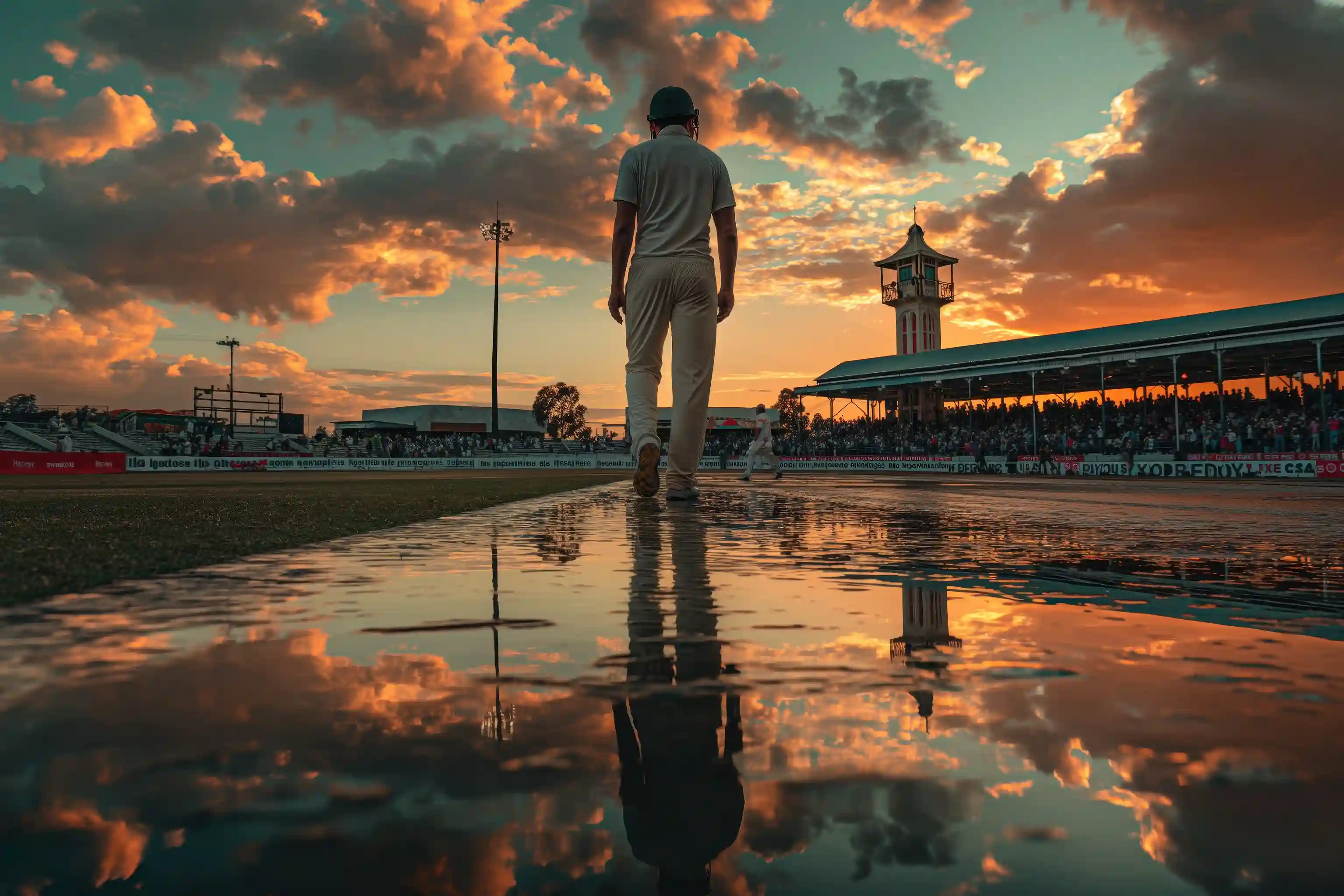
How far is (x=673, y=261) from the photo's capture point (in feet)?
20.2

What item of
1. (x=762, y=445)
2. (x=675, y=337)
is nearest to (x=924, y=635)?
(x=675, y=337)

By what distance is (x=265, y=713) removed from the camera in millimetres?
1233

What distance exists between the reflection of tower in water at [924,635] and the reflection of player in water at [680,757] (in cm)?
31

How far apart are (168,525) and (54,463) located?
4273 cm

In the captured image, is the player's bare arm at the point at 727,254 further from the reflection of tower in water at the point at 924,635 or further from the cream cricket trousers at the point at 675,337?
the reflection of tower in water at the point at 924,635

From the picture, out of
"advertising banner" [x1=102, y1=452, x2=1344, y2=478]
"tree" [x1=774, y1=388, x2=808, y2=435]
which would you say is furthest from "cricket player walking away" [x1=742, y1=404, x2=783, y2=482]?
"tree" [x1=774, y1=388, x2=808, y2=435]

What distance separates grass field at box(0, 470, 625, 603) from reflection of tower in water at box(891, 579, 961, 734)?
223cm

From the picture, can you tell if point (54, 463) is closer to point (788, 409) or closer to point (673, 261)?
point (673, 261)

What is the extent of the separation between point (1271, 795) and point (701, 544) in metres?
3.03

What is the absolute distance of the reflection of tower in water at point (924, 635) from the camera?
4.49 feet


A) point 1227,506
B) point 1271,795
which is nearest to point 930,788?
point 1271,795

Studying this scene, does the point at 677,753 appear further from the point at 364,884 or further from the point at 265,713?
the point at 265,713

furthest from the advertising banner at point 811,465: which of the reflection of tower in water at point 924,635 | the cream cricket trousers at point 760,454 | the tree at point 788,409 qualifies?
the tree at point 788,409

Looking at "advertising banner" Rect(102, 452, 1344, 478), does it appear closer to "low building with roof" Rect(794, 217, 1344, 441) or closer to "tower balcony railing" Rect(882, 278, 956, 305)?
"low building with roof" Rect(794, 217, 1344, 441)
